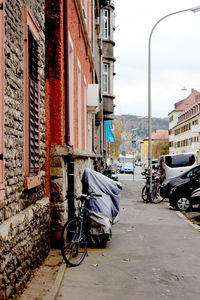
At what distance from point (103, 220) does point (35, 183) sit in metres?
2.52

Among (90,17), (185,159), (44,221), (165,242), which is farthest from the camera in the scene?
(185,159)

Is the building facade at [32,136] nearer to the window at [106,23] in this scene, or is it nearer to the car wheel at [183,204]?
the car wheel at [183,204]

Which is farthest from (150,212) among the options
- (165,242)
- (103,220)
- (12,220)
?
(12,220)

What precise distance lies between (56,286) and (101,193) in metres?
3.70

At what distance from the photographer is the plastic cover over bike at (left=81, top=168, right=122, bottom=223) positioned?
9.52 m

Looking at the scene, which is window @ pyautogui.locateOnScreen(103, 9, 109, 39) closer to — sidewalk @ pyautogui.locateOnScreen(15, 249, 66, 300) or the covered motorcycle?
the covered motorcycle

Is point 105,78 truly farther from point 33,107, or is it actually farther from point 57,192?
point 33,107

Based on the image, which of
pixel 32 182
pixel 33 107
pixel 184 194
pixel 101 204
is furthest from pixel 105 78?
pixel 32 182

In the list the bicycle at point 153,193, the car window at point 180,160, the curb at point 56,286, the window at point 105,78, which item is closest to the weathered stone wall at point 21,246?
the curb at point 56,286

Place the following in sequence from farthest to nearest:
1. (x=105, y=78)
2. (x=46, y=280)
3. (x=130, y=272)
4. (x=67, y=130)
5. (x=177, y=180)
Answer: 1. (x=105, y=78)
2. (x=177, y=180)
3. (x=67, y=130)
4. (x=130, y=272)
5. (x=46, y=280)

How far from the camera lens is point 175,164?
83.9 feet

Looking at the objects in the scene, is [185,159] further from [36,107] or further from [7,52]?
[7,52]

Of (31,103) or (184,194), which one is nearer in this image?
(31,103)

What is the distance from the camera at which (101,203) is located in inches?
377
